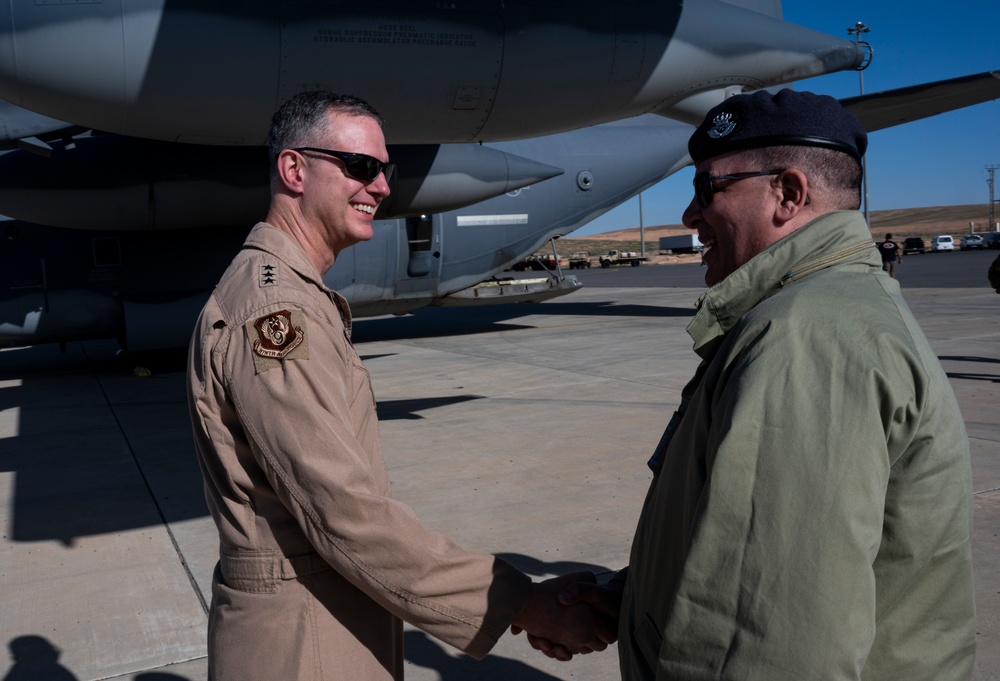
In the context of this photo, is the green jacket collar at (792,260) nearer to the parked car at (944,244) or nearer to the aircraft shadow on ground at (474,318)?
the aircraft shadow on ground at (474,318)

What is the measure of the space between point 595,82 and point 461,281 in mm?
7093

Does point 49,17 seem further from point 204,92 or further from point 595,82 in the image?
point 595,82

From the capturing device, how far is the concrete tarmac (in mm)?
3666

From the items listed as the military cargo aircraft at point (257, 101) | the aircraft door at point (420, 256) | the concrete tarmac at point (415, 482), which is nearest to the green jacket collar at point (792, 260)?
the concrete tarmac at point (415, 482)

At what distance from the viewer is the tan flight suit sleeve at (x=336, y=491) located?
5.64ft

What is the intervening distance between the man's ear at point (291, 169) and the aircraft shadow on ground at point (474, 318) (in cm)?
1339

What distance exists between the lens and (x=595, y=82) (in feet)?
22.9

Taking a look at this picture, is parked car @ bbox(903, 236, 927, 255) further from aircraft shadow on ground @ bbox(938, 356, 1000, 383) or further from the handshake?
the handshake

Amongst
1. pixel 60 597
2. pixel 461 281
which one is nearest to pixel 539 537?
pixel 60 597

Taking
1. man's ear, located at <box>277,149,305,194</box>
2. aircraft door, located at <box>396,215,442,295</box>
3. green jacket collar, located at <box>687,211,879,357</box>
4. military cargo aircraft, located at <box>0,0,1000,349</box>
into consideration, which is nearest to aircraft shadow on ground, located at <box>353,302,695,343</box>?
aircraft door, located at <box>396,215,442,295</box>

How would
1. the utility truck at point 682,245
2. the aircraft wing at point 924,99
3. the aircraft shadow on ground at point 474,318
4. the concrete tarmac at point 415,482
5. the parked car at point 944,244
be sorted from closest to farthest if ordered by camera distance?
the concrete tarmac at point 415,482
the aircraft wing at point 924,99
the aircraft shadow on ground at point 474,318
the parked car at point 944,244
the utility truck at point 682,245

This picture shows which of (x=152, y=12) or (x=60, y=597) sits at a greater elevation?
(x=152, y=12)

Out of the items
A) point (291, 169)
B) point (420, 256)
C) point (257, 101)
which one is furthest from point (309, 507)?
point (420, 256)

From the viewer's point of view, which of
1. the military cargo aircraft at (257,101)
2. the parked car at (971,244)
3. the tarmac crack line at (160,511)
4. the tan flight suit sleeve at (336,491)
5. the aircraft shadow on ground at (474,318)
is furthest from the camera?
the parked car at (971,244)
